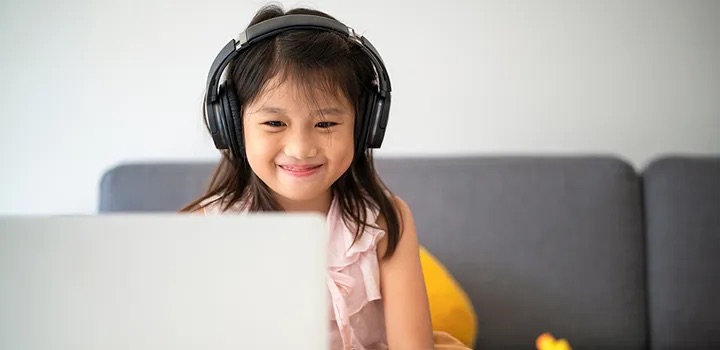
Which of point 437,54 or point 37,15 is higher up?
point 37,15

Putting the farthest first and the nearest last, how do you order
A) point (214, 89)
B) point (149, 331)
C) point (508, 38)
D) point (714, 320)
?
point (508, 38) → point (714, 320) → point (214, 89) → point (149, 331)

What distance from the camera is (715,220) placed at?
1838mm

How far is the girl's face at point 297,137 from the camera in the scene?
3.97 feet

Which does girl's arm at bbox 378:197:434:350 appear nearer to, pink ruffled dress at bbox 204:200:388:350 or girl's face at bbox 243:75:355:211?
pink ruffled dress at bbox 204:200:388:350

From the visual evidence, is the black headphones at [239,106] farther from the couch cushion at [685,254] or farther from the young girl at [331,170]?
the couch cushion at [685,254]

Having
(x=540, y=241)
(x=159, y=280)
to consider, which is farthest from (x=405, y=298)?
(x=159, y=280)

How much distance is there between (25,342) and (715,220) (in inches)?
61.2

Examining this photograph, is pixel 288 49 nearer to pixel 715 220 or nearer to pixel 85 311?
pixel 85 311

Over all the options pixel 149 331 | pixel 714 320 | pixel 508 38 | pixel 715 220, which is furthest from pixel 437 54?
pixel 149 331

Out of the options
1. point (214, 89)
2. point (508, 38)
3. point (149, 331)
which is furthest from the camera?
point (508, 38)

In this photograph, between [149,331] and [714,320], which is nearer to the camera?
[149,331]

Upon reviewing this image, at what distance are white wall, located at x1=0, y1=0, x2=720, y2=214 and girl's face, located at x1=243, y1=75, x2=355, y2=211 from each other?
0.83 metres

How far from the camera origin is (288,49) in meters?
1.23

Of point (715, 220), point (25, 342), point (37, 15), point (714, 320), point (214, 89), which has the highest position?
point (37, 15)
